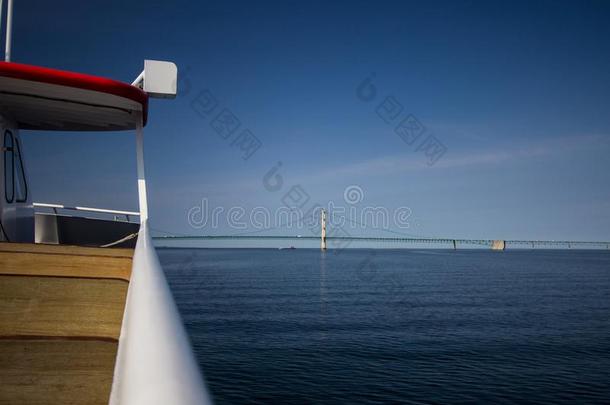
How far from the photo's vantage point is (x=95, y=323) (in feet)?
7.63

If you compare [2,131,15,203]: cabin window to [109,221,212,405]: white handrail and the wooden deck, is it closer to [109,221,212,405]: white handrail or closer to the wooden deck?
the wooden deck

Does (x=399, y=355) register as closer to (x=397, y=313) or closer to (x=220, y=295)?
(x=397, y=313)

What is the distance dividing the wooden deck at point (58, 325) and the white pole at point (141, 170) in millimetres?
2582

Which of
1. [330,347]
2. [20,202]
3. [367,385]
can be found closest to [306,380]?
[367,385]

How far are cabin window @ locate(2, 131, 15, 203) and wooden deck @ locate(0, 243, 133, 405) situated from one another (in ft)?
13.0

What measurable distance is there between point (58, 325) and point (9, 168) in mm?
5802

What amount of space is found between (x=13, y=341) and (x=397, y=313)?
38578 millimetres

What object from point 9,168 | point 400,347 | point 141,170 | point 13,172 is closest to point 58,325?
point 141,170

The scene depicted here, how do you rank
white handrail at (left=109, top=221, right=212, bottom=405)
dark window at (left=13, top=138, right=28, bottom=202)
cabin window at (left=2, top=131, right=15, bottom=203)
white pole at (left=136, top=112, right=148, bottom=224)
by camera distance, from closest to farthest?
white handrail at (left=109, top=221, right=212, bottom=405)
white pole at (left=136, top=112, right=148, bottom=224)
cabin window at (left=2, top=131, right=15, bottom=203)
dark window at (left=13, top=138, right=28, bottom=202)

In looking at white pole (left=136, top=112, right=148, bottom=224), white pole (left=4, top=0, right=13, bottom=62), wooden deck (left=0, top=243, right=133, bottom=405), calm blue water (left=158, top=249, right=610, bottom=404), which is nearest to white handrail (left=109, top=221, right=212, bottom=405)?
wooden deck (left=0, top=243, right=133, bottom=405)

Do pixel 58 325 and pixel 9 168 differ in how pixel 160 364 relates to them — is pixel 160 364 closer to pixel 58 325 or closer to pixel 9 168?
pixel 58 325

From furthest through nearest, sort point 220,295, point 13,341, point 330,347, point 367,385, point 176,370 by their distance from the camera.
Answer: point 220,295
point 330,347
point 367,385
point 13,341
point 176,370

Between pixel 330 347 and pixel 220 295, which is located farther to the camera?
pixel 220 295

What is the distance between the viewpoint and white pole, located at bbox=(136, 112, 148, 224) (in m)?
6.13
